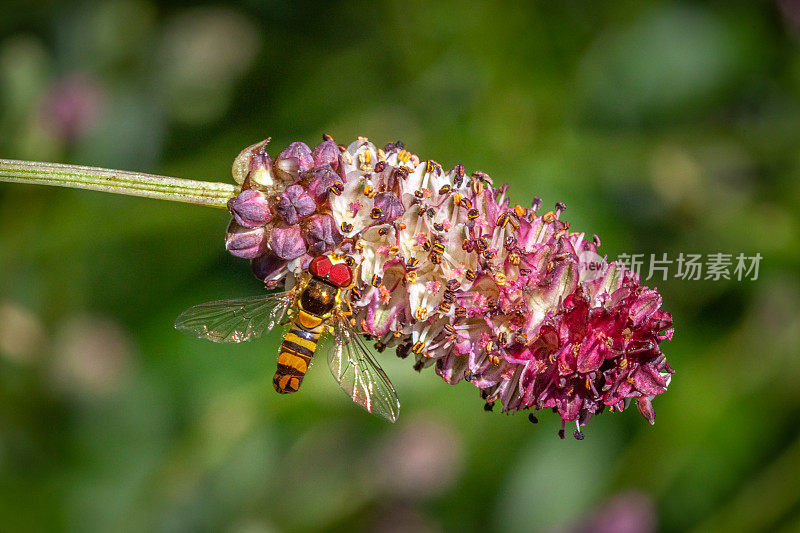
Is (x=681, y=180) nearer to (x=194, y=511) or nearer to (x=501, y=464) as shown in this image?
(x=501, y=464)

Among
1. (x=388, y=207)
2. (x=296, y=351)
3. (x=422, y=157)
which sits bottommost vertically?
(x=296, y=351)

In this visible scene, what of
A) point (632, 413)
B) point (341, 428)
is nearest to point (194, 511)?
point (341, 428)

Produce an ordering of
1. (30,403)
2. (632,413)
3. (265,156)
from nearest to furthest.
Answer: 1. (265,156)
2. (30,403)
3. (632,413)

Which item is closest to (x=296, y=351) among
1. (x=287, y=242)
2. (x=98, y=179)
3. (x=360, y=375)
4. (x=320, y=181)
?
(x=360, y=375)

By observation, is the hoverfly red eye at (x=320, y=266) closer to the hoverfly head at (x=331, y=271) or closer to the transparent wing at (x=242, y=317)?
the hoverfly head at (x=331, y=271)

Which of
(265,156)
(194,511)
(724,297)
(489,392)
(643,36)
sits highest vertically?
(643,36)

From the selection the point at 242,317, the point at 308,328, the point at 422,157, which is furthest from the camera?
the point at 422,157

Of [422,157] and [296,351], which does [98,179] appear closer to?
[296,351]

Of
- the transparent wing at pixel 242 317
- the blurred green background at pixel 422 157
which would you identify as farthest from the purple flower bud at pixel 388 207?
the blurred green background at pixel 422 157
